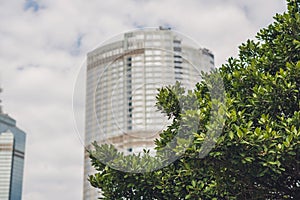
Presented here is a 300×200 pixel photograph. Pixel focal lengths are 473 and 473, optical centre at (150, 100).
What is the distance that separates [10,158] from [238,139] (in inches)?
5315

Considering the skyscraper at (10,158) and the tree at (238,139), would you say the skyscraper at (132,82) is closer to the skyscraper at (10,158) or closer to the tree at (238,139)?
the tree at (238,139)

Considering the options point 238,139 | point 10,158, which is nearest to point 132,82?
point 238,139

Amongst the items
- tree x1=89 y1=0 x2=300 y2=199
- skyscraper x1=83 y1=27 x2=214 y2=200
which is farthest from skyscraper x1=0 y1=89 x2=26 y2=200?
tree x1=89 y1=0 x2=300 y2=199

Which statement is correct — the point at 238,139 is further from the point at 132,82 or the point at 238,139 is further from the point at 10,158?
the point at 10,158

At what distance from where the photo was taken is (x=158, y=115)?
6.68m

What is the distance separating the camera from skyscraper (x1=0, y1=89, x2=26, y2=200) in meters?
129

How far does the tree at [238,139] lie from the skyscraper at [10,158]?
12615 centimetres

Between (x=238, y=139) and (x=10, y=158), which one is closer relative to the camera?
(x=238, y=139)

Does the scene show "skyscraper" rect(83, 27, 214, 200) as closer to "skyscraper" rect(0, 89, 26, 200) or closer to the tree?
the tree

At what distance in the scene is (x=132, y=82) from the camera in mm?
7070

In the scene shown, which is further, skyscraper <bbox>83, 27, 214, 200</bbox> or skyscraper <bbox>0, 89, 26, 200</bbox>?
skyscraper <bbox>0, 89, 26, 200</bbox>

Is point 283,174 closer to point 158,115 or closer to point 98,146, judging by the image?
point 158,115

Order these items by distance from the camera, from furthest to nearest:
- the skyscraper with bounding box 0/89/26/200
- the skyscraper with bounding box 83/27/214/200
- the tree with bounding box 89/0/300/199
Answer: the skyscraper with bounding box 0/89/26/200 → the skyscraper with bounding box 83/27/214/200 → the tree with bounding box 89/0/300/199

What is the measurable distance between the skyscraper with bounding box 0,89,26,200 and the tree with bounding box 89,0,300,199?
126 meters
